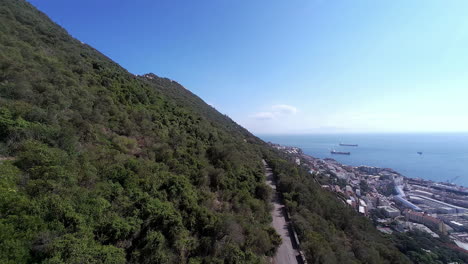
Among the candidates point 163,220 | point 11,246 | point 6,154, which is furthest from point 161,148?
point 11,246

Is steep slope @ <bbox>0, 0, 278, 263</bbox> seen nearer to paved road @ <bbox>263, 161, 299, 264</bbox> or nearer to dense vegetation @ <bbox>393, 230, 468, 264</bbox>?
paved road @ <bbox>263, 161, 299, 264</bbox>

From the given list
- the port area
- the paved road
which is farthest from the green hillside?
the port area

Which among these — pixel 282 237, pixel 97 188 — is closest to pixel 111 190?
pixel 97 188

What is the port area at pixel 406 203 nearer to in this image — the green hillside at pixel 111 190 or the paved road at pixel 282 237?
the green hillside at pixel 111 190

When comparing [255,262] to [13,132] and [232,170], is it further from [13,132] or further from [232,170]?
[13,132]

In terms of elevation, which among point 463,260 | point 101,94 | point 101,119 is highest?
point 101,94

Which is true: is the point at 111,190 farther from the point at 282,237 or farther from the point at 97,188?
the point at 282,237
